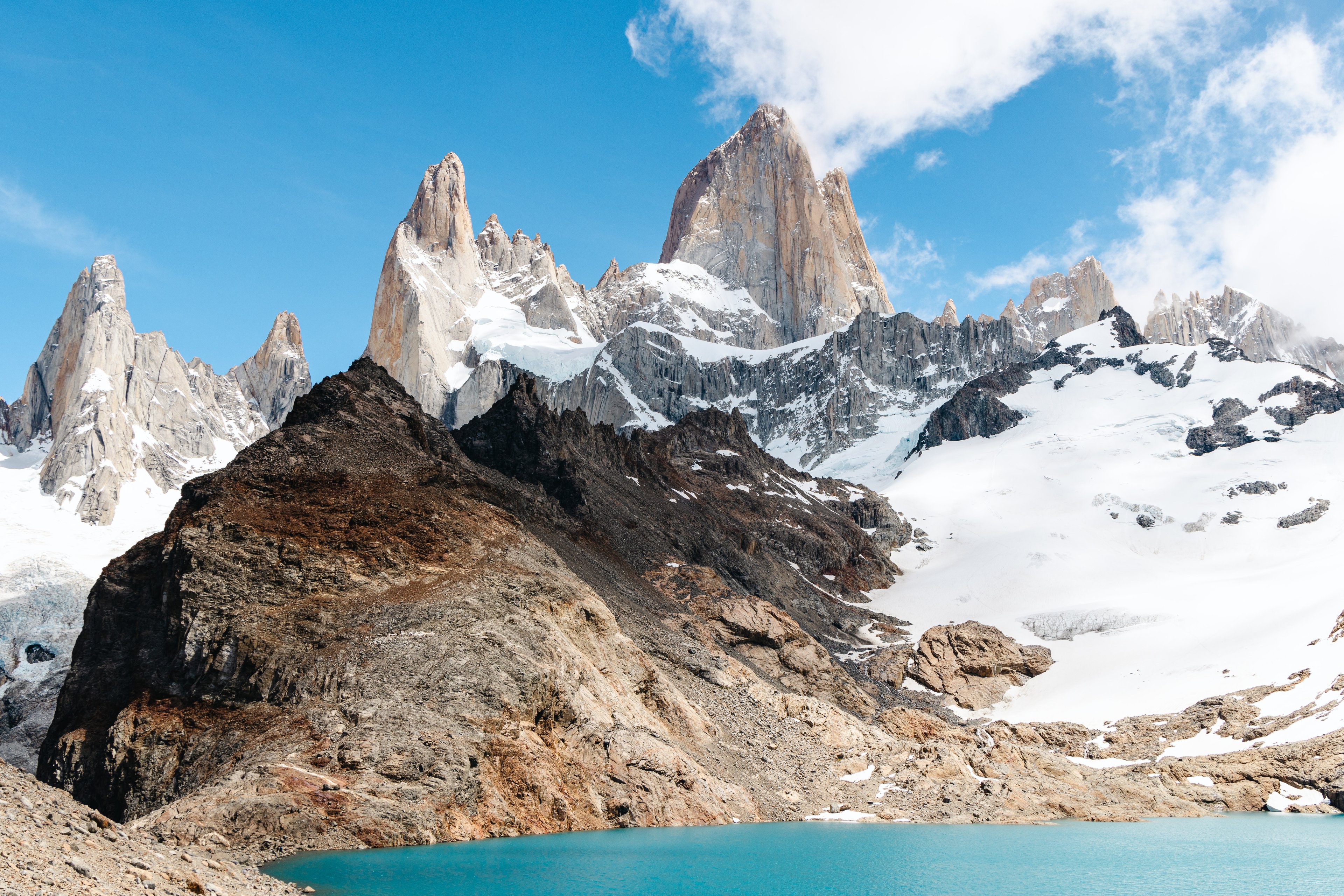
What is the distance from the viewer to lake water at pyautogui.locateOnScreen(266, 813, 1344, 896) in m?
35.2

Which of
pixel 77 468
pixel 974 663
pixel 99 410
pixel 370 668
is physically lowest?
pixel 370 668

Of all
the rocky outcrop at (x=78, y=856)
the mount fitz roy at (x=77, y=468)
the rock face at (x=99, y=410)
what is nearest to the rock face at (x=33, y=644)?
the mount fitz roy at (x=77, y=468)

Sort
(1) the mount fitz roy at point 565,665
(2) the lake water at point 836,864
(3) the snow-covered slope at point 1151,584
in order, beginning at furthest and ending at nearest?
(3) the snow-covered slope at point 1151,584, (1) the mount fitz roy at point 565,665, (2) the lake water at point 836,864

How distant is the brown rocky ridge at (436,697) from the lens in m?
44.2

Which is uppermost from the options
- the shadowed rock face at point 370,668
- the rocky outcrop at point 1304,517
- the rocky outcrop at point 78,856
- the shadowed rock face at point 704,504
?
the rocky outcrop at point 1304,517

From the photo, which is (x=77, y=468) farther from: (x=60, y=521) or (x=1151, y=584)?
(x=1151, y=584)

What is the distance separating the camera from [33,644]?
11919 cm

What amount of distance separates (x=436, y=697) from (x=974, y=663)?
3250 inches

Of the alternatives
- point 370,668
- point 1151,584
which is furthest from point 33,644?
point 1151,584

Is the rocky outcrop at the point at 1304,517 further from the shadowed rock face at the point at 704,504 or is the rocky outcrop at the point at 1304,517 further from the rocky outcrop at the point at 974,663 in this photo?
the rocky outcrop at the point at 974,663

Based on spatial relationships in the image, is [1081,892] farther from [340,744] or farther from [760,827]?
[340,744]

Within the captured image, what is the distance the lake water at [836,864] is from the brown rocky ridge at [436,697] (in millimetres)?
3166

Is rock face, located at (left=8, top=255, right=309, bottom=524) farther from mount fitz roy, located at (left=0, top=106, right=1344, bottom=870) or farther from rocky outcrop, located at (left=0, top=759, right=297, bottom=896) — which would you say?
rocky outcrop, located at (left=0, top=759, right=297, bottom=896)

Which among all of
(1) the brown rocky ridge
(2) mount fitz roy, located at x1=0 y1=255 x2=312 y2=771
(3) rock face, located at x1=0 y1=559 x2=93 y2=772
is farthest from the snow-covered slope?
(2) mount fitz roy, located at x1=0 y1=255 x2=312 y2=771
